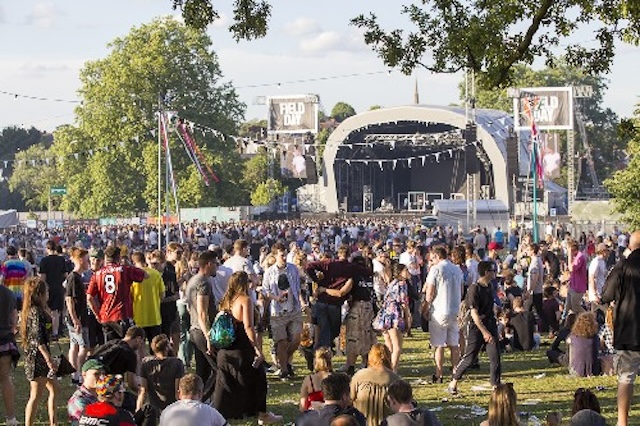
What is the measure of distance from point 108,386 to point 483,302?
6.56 meters

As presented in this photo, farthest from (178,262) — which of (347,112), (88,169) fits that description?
(347,112)

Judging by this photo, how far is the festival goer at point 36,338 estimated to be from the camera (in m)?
11.5

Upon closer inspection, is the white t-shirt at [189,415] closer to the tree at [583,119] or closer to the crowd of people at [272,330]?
the crowd of people at [272,330]

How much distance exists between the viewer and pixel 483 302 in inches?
560

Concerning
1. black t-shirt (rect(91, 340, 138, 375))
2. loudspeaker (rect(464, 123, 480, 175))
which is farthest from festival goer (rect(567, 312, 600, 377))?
loudspeaker (rect(464, 123, 480, 175))

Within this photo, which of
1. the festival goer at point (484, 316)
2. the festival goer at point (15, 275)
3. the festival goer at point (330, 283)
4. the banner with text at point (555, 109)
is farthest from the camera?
the banner with text at point (555, 109)

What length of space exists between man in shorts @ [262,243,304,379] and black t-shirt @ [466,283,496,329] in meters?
2.25

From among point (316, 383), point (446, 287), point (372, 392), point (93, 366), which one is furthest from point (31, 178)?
point (93, 366)

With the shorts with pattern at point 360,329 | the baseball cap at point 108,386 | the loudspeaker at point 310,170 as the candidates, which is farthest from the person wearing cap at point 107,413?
the loudspeaker at point 310,170

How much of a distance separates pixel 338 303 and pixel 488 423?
23.0ft

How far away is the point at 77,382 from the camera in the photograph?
15.6m

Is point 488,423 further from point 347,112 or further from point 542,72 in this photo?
point 347,112

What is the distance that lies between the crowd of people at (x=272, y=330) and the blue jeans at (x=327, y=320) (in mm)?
14

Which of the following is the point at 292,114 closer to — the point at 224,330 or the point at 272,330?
the point at 272,330
